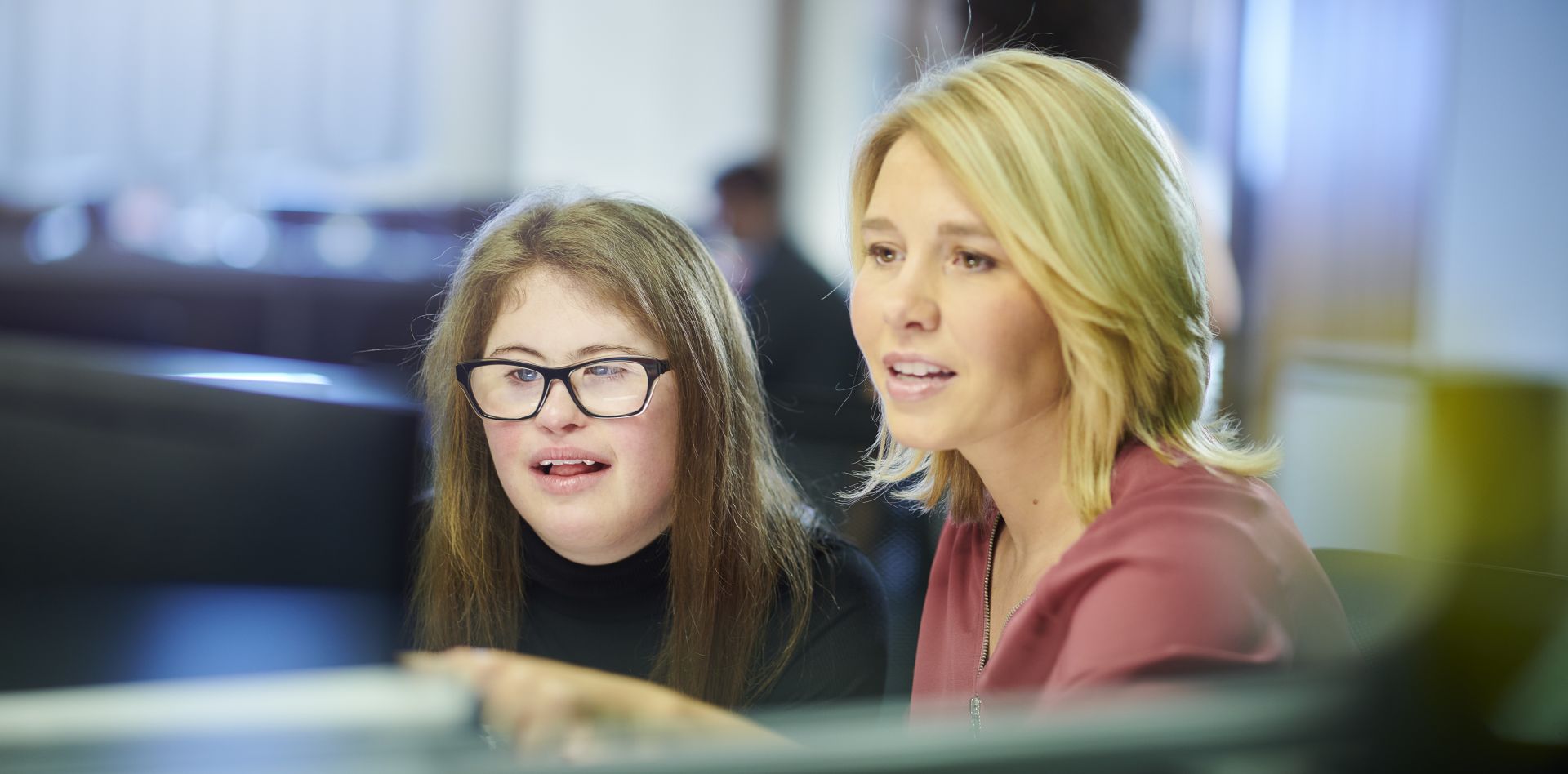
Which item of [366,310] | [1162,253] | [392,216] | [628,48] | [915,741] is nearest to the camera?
[915,741]

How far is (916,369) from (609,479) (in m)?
0.15

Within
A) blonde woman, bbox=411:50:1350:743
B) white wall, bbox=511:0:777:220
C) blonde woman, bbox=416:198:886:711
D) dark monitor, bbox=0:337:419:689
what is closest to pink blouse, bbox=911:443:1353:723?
blonde woman, bbox=411:50:1350:743

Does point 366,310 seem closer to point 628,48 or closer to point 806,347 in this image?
point 806,347

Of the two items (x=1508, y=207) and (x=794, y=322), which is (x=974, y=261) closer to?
(x=1508, y=207)

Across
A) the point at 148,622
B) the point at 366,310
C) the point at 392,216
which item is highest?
the point at 392,216

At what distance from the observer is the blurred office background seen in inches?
16.9

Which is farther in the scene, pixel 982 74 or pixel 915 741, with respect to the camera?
pixel 982 74

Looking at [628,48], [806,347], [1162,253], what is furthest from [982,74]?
[628,48]

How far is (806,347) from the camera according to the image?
80cm

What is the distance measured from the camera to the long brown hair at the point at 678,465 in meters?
0.53

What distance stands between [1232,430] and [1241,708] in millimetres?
304

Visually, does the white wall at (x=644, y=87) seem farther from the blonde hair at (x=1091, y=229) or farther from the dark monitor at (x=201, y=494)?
the blonde hair at (x=1091, y=229)

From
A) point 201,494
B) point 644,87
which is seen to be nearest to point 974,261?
point 201,494

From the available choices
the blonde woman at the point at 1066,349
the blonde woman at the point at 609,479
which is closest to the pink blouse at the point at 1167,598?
the blonde woman at the point at 1066,349
